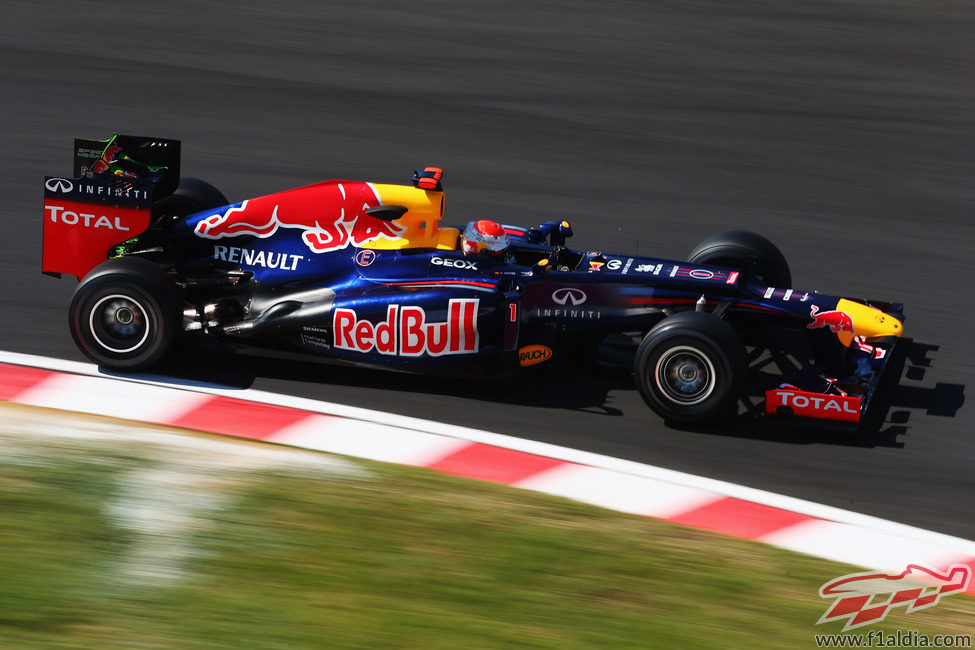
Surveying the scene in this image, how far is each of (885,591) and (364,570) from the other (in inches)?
81.4

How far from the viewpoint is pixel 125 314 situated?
6801 mm

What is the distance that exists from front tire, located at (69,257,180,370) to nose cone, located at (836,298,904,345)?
147 inches

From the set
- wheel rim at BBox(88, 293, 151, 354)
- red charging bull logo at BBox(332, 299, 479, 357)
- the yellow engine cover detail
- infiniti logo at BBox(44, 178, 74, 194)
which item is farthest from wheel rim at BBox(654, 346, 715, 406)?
infiniti logo at BBox(44, 178, 74, 194)

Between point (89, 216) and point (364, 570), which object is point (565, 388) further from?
point (89, 216)

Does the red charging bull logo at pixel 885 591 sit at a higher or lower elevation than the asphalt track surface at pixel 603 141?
lower

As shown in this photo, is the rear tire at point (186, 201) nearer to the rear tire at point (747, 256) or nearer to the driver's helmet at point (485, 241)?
the driver's helmet at point (485, 241)

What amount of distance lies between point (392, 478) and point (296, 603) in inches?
47.6

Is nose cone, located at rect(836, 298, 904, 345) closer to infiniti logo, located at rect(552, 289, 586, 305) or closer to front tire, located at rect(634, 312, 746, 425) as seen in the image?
front tire, located at rect(634, 312, 746, 425)

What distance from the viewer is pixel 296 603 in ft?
14.6

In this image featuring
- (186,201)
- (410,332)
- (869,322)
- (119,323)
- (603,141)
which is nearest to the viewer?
(410,332)

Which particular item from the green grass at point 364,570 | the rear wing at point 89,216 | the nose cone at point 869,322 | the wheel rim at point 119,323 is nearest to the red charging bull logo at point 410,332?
the wheel rim at point 119,323

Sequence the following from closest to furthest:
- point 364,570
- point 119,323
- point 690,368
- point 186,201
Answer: point 364,570 < point 690,368 < point 119,323 < point 186,201

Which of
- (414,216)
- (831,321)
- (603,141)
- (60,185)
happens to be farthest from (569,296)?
(603,141)

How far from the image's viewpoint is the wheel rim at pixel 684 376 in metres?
6.36
